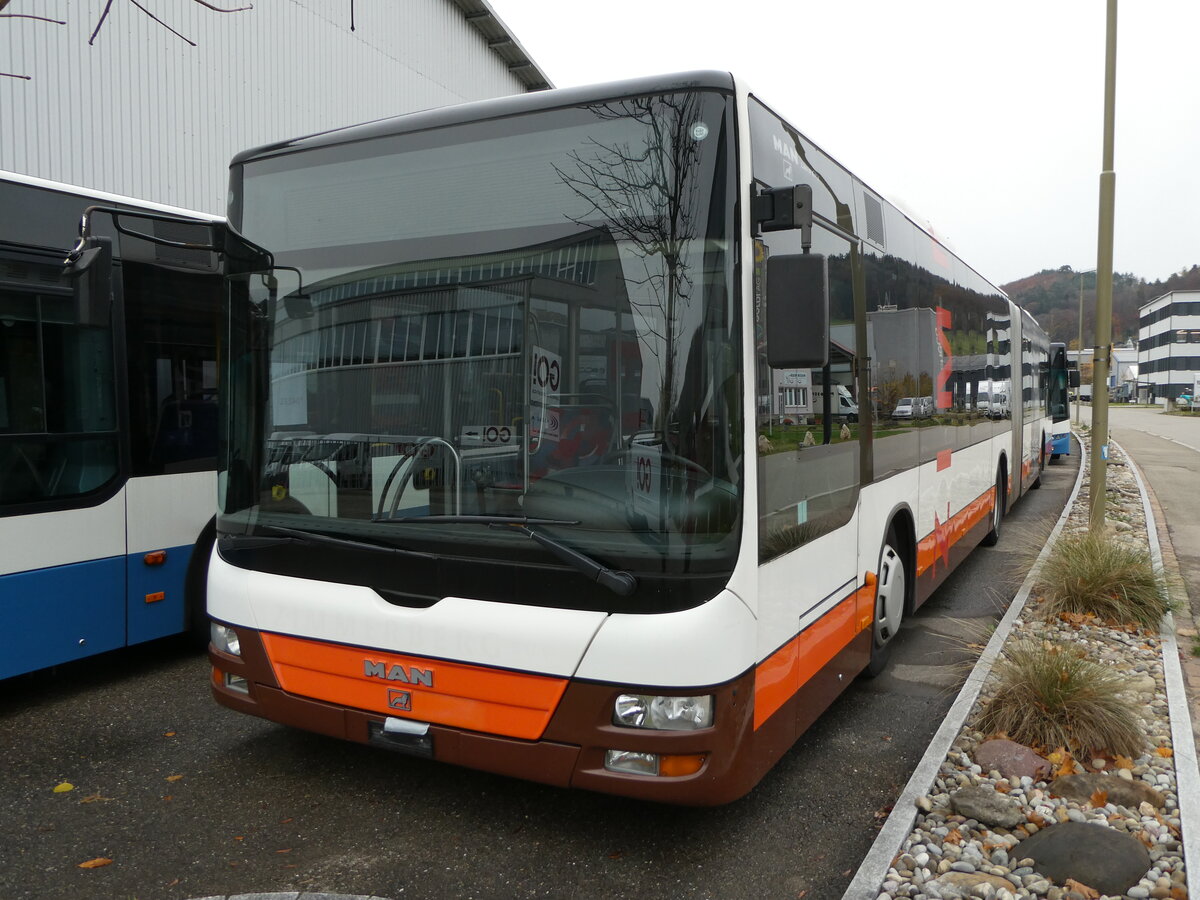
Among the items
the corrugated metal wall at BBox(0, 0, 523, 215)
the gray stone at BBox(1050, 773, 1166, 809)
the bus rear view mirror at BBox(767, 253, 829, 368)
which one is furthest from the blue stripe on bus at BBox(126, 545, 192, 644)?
the corrugated metal wall at BBox(0, 0, 523, 215)

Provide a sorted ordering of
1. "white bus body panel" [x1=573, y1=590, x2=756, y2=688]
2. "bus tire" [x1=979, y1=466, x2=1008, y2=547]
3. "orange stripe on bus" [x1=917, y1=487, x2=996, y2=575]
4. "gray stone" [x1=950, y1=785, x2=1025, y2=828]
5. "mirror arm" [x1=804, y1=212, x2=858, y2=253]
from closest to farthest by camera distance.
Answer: "white bus body panel" [x1=573, y1=590, x2=756, y2=688] → "gray stone" [x1=950, y1=785, x2=1025, y2=828] → "mirror arm" [x1=804, y1=212, x2=858, y2=253] → "orange stripe on bus" [x1=917, y1=487, x2=996, y2=575] → "bus tire" [x1=979, y1=466, x2=1008, y2=547]

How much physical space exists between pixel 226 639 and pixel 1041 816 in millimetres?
3555

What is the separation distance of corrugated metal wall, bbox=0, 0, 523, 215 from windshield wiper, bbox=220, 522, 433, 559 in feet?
29.4

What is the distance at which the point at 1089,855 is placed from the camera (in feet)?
11.4

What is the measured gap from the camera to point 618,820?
157 inches

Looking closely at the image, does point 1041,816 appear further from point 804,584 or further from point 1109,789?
point 804,584

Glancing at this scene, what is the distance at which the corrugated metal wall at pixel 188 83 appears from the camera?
1097 centimetres

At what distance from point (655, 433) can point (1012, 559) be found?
8.06 metres

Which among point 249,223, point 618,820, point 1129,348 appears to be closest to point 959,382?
point 618,820

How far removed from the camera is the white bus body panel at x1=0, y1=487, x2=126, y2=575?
16.4 ft

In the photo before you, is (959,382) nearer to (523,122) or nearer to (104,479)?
(523,122)

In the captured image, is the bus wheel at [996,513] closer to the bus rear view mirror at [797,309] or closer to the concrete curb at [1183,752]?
the concrete curb at [1183,752]

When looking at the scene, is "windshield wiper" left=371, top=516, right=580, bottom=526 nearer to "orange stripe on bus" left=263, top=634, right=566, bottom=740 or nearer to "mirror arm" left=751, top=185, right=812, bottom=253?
"orange stripe on bus" left=263, top=634, right=566, bottom=740

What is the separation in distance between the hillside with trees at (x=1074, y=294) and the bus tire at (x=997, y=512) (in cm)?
6193
